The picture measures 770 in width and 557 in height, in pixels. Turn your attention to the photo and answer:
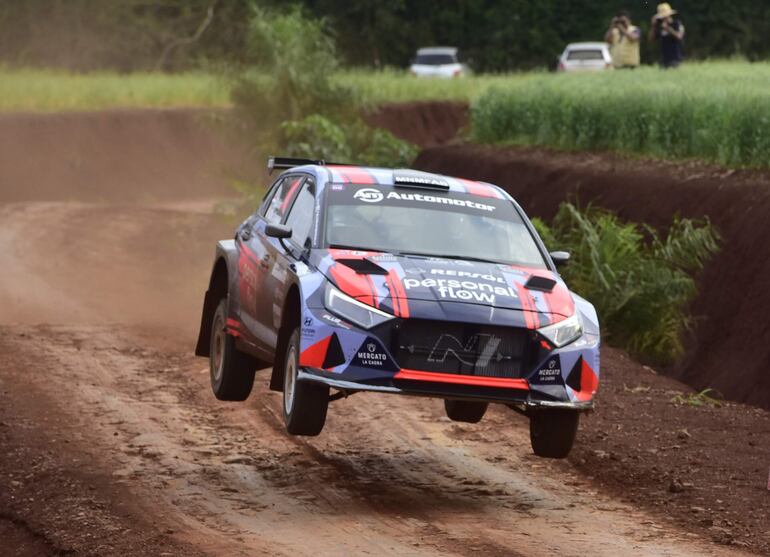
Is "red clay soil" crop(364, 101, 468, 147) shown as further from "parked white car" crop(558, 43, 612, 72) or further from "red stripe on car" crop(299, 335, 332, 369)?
"red stripe on car" crop(299, 335, 332, 369)

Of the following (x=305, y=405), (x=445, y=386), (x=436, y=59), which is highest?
(x=445, y=386)

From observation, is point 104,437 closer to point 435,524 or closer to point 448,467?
point 448,467

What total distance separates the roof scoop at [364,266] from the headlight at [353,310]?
0.74 feet

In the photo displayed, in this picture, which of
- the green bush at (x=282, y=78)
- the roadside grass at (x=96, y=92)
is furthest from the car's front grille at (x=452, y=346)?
the roadside grass at (x=96, y=92)

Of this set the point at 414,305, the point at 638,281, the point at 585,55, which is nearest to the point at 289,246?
the point at 414,305

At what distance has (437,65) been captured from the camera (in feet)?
193

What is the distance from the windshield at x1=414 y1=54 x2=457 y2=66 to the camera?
59375 millimetres

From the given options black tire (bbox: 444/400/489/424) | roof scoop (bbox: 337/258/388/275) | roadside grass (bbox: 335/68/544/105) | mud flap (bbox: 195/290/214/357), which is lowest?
roadside grass (bbox: 335/68/544/105)

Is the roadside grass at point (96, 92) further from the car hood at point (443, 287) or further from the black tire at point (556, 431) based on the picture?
the black tire at point (556, 431)

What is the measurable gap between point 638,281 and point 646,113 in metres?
6.91

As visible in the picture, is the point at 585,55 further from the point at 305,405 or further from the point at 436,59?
the point at 305,405

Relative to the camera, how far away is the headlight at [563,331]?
400 inches

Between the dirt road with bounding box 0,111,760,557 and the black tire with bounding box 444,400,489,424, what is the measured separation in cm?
33

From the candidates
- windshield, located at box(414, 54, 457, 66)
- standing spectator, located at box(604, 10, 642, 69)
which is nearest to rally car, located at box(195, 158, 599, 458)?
standing spectator, located at box(604, 10, 642, 69)
